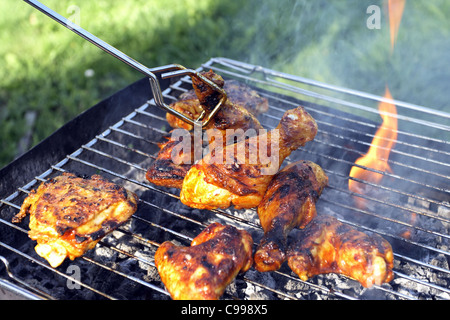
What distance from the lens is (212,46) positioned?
601 cm

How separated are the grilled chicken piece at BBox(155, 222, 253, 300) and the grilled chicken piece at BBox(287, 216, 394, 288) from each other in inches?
11.9

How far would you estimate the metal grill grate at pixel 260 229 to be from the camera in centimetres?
258

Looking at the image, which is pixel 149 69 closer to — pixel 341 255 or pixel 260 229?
pixel 260 229

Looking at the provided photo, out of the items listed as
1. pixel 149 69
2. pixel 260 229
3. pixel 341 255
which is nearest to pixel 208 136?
pixel 260 229

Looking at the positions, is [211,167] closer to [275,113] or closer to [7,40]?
[275,113]

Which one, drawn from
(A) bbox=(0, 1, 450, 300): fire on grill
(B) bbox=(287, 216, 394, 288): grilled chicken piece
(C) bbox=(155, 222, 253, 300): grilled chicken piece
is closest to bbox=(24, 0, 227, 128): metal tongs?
(A) bbox=(0, 1, 450, 300): fire on grill

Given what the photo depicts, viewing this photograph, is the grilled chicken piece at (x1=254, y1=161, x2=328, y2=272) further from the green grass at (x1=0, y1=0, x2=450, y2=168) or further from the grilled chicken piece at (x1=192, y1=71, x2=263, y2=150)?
the green grass at (x1=0, y1=0, x2=450, y2=168)

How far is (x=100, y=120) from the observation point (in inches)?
139

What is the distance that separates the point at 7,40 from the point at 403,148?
16.9ft

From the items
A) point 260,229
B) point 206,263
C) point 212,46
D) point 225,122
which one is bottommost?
point 206,263

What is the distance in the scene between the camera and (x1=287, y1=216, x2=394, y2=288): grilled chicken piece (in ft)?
7.38

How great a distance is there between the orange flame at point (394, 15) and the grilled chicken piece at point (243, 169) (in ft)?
12.9

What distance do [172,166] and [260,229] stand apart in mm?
770
